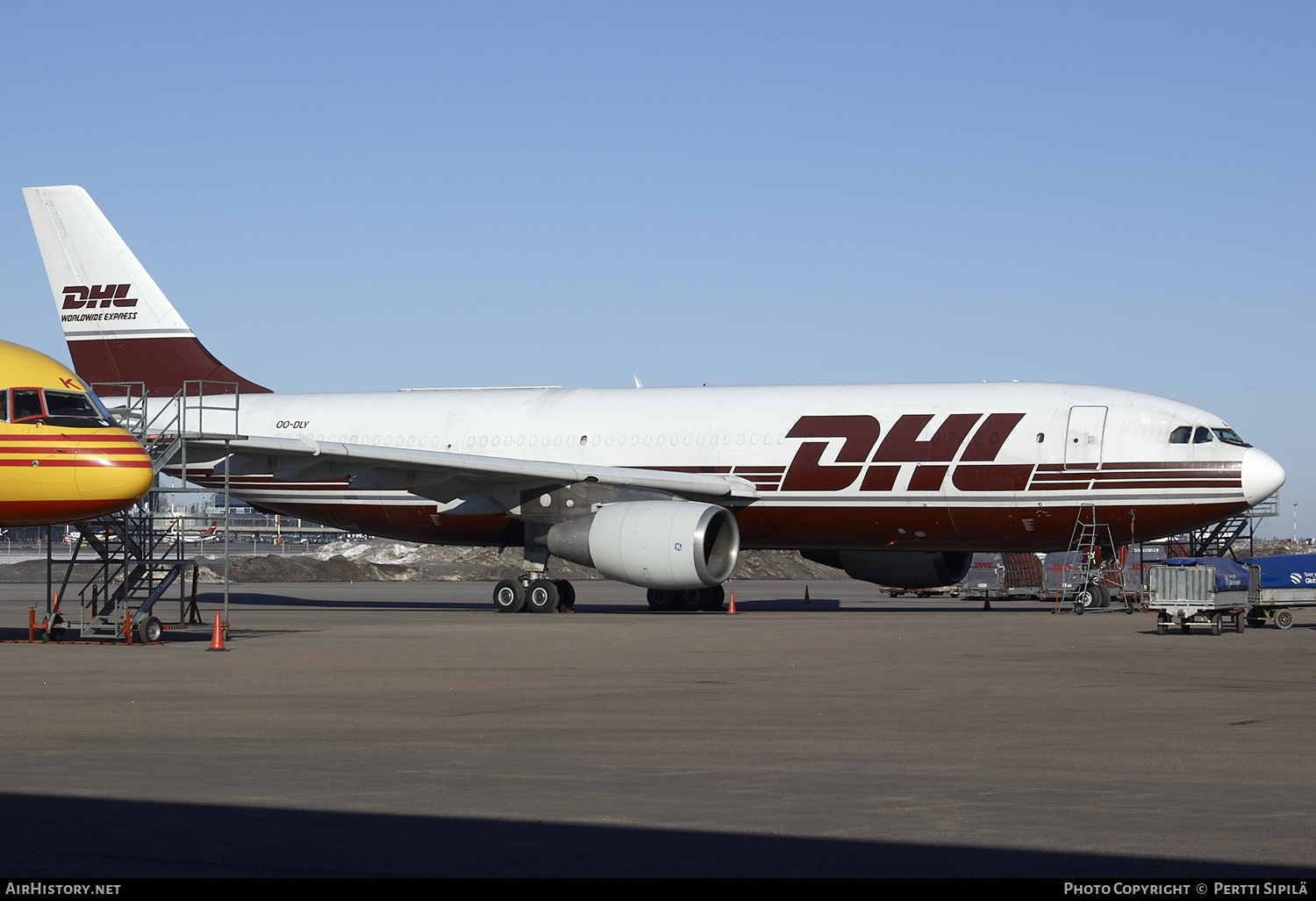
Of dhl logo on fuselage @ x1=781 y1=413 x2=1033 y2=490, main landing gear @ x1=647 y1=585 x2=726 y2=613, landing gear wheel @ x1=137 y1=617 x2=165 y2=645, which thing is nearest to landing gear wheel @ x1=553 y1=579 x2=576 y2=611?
main landing gear @ x1=647 y1=585 x2=726 y2=613

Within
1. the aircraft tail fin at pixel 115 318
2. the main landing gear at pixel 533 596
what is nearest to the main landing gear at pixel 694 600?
A: the main landing gear at pixel 533 596

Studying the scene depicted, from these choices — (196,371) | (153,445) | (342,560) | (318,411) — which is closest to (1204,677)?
(153,445)

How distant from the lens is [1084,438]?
2597 cm

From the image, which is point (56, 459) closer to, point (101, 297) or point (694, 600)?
point (694, 600)

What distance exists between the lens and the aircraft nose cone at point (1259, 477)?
25422 mm

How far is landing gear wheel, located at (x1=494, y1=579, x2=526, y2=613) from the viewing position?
27.9 metres

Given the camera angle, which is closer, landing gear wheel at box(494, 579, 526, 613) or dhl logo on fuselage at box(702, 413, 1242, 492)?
dhl logo on fuselage at box(702, 413, 1242, 492)

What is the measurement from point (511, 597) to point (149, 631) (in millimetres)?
9474

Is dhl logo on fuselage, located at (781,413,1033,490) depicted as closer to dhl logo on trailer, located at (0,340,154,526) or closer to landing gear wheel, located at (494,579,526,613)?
landing gear wheel, located at (494,579,526,613)

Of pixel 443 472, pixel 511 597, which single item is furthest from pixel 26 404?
pixel 511 597

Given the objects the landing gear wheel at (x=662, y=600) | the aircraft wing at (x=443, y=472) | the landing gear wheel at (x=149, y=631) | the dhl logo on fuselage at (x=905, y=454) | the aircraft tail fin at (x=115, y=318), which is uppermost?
the aircraft tail fin at (x=115, y=318)

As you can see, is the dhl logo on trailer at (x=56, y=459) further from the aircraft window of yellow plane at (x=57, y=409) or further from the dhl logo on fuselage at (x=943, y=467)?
the dhl logo on fuselage at (x=943, y=467)

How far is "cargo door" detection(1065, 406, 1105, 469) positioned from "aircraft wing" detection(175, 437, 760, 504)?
5.76 meters

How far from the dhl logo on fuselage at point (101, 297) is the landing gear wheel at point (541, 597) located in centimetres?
1218
